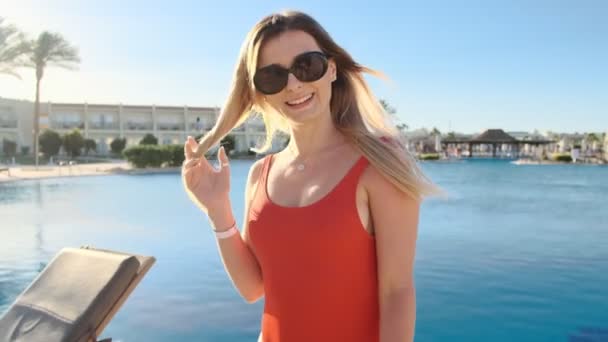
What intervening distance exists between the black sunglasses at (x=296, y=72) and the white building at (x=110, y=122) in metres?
48.1

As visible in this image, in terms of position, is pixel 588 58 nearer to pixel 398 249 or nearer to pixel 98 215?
pixel 98 215

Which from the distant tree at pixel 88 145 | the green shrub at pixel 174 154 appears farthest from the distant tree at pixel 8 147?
the green shrub at pixel 174 154

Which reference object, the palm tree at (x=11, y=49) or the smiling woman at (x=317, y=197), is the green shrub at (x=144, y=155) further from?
the smiling woman at (x=317, y=197)

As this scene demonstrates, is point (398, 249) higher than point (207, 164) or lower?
lower

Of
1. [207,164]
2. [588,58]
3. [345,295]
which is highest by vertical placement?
[588,58]

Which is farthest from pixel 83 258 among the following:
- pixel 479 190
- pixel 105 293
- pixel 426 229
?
pixel 479 190

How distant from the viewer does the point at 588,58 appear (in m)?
46.5

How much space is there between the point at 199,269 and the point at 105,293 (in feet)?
17.9

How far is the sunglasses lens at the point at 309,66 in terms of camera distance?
1377 mm

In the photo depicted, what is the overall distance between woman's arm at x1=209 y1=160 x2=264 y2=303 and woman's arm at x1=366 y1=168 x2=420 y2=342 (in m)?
0.46

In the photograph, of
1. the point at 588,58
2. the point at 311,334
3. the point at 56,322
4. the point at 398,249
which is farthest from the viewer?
the point at 588,58

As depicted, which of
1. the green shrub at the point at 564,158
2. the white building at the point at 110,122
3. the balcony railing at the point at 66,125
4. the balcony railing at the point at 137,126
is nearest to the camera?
the green shrub at the point at 564,158

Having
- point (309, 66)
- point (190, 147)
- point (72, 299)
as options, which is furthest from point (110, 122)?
point (309, 66)

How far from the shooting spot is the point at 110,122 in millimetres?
55812
